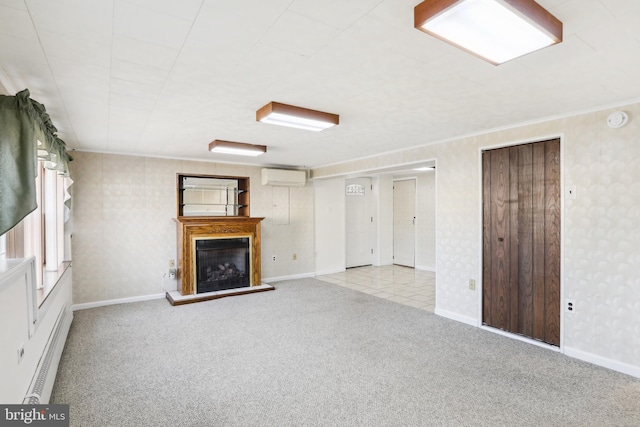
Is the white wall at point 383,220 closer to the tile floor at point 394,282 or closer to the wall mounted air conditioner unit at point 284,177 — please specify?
the tile floor at point 394,282

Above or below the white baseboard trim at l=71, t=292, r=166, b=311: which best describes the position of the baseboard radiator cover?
above

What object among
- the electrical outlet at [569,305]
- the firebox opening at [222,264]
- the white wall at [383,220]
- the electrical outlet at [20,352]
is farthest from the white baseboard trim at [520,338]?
the white wall at [383,220]

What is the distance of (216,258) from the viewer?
5473 millimetres

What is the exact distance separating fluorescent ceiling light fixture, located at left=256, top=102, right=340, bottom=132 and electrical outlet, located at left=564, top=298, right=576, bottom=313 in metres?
2.79

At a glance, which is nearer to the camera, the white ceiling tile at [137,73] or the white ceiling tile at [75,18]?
the white ceiling tile at [75,18]

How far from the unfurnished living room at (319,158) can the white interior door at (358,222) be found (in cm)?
228

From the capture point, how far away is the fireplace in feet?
16.8

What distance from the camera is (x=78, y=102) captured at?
8.80 feet

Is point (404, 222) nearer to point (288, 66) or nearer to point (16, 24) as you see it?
point (288, 66)

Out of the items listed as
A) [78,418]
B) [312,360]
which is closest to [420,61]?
[312,360]

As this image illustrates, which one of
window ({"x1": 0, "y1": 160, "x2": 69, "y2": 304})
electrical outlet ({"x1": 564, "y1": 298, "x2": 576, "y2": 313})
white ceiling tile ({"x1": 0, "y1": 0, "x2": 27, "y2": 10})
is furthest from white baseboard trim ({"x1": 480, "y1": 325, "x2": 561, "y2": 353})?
white ceiling tile ({"x1": 0, "y1": 0, "x2": 27, "y2": 10})

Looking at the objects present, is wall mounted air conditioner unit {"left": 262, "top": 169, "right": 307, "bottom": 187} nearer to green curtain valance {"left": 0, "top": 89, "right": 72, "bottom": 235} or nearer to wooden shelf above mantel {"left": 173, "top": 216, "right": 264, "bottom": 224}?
wooden shelf above mantel {"left": 173, "top": 216, "right": 264, "bottom": 224}

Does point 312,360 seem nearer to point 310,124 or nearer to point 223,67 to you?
point 310,124

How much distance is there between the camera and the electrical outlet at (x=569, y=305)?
309 centimetres
